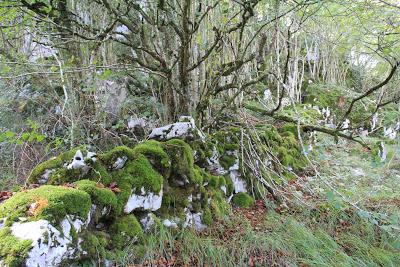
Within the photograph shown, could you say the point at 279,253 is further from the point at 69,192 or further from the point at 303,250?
the point at 69,192

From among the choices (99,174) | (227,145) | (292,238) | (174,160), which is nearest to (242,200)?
(227,145)

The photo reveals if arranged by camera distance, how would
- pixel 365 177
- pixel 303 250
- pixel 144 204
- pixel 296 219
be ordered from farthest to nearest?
pixel 365 177 < pixel 296 219 < pixel 303 250 < pixel 144 204

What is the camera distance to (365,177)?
15.9ft

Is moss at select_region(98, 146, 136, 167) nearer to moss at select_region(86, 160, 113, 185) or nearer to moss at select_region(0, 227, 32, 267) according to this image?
moss at select_region(86, 160, 113, 185)

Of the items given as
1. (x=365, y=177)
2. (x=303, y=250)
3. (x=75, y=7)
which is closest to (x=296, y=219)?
(x=303, y=250)

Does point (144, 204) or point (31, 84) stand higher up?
point (31, 84)

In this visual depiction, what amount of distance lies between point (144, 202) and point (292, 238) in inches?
53.6

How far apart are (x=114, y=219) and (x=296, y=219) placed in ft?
6.53

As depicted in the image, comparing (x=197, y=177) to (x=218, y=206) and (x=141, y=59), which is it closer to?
(x=218, y=206)

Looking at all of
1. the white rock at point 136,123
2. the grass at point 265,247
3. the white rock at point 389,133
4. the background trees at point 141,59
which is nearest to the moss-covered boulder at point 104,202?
the grass at point 265,247

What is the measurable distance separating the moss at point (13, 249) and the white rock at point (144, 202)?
0.81 meters

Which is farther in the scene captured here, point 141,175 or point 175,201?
point 175,201

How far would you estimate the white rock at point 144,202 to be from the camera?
2352 millimetres

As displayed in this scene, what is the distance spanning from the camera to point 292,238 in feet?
9.10
